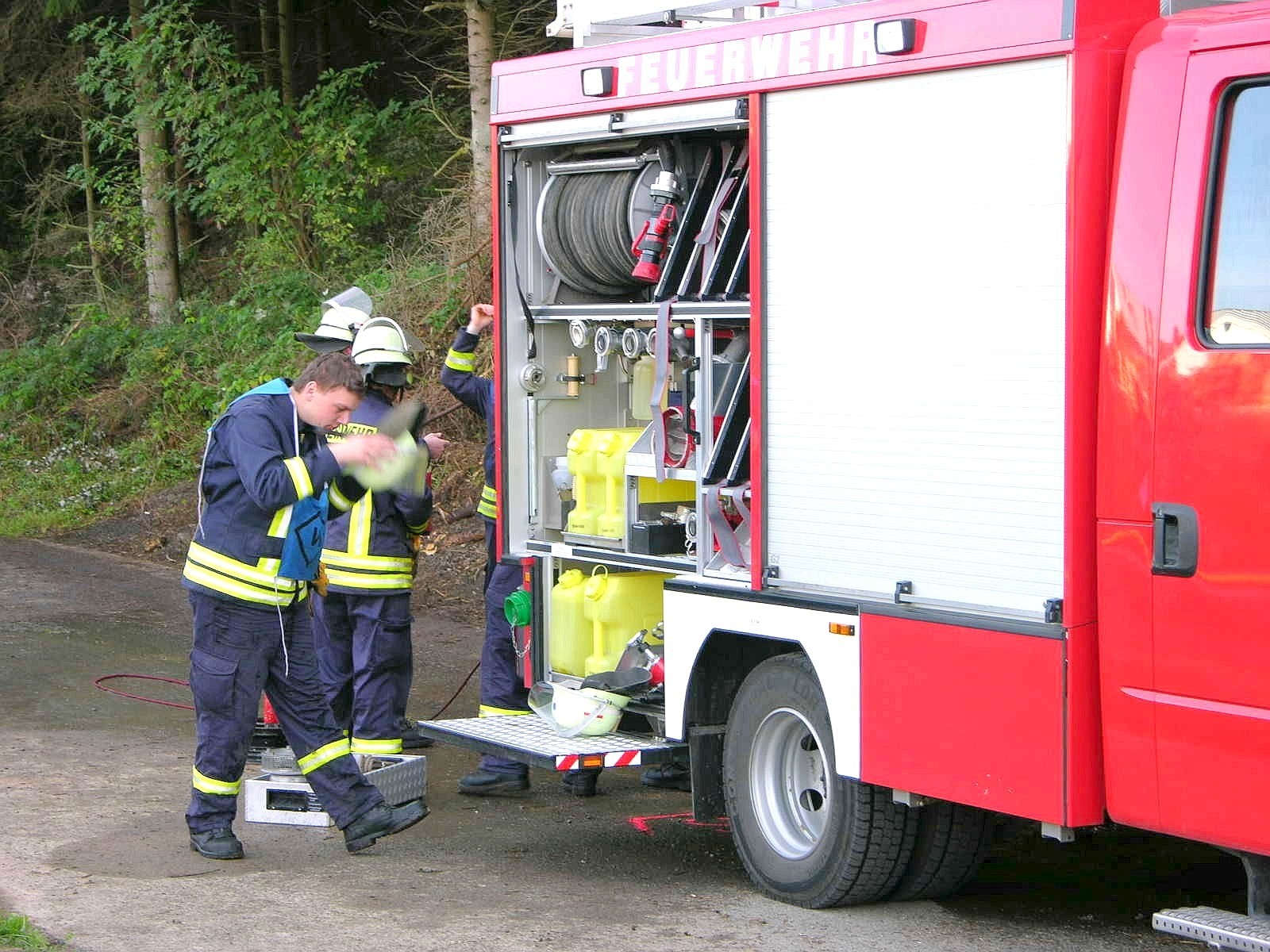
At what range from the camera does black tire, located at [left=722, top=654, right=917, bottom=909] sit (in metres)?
5.08

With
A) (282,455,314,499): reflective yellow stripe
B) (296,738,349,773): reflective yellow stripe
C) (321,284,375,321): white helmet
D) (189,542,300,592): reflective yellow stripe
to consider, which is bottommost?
(296,738,349,773): reflective yellow stripe

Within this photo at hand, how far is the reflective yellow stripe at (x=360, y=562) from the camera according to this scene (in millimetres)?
6871

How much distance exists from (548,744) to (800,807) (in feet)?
3.24

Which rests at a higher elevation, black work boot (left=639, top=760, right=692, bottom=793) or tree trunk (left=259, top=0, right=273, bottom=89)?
tree trunk (left=259, top=0, right=273, bottom=89)

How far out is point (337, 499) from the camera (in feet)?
19.6

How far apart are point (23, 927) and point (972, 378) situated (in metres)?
3.07

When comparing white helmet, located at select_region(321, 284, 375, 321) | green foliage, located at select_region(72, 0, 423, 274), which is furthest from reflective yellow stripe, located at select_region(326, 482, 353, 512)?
green foliage, located at select_region(72, 0, 423, 274)

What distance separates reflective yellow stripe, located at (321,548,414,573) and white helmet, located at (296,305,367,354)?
1048 millimetres

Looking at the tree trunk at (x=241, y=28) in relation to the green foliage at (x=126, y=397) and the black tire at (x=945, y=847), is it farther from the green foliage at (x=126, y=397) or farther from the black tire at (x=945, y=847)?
the black tire at (x=945, y=847)

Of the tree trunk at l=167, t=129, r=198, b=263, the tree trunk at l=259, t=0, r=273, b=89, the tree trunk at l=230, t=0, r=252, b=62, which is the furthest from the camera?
the tree trunk at l=230, t=0, r=252, b=62

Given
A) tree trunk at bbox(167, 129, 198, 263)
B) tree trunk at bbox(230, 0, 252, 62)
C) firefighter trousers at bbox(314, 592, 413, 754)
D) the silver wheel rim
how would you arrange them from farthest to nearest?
tree trunk at bbox(230, 0, 252, 62) → tree trunk at bbox(167, 129, 198, 263) → firefighter trousers at bbox(314, 592, 413, 754) → the silver wheel rim

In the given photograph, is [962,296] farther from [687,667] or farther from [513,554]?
[513,554]

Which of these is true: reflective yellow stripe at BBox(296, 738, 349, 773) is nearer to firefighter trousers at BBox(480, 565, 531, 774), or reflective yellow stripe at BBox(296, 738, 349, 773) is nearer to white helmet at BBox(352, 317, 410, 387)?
firefighter trousers at BBox(480, 565, 531, 774)

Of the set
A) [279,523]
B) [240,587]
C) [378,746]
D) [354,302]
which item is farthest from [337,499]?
[354,302]
